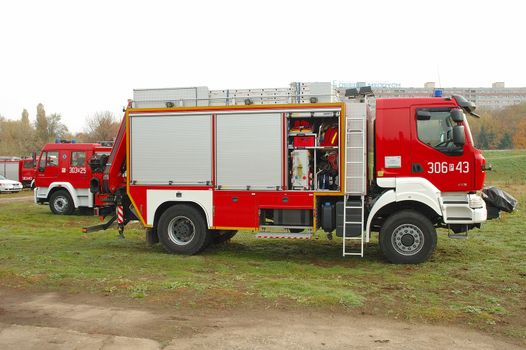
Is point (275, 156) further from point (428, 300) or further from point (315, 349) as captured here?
point (315, 349)

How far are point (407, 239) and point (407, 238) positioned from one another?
0.06 ft

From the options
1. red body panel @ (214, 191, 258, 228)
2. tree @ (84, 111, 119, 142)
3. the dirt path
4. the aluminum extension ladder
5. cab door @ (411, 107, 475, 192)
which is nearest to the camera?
the dirt path

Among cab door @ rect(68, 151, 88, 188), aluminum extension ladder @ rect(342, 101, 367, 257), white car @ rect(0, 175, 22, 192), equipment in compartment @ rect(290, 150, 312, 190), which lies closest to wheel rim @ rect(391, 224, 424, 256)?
aluminum extension ladder @ rect(342, 101, 367, 257)

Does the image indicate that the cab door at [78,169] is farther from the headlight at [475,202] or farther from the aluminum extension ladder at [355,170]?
the headlight at [475,202]

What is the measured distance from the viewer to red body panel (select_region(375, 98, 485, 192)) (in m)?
9.27

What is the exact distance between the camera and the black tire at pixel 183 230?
10.5m

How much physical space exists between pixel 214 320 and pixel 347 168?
440cm

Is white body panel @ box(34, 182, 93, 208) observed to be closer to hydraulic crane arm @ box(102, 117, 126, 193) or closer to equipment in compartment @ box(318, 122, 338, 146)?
hydraulic crane arm @ box(102, 117, 126, 193)

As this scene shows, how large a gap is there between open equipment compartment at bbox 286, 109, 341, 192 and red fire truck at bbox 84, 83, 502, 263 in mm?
19

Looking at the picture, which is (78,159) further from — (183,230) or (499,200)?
(499,200)

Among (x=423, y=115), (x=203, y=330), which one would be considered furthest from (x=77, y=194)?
(x=203, y=330)

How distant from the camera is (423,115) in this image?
371 inches

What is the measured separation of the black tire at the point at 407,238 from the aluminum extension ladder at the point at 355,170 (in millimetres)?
464

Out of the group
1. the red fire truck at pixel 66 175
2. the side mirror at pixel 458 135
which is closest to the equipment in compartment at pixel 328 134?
the side mirror at pixel 458 135
